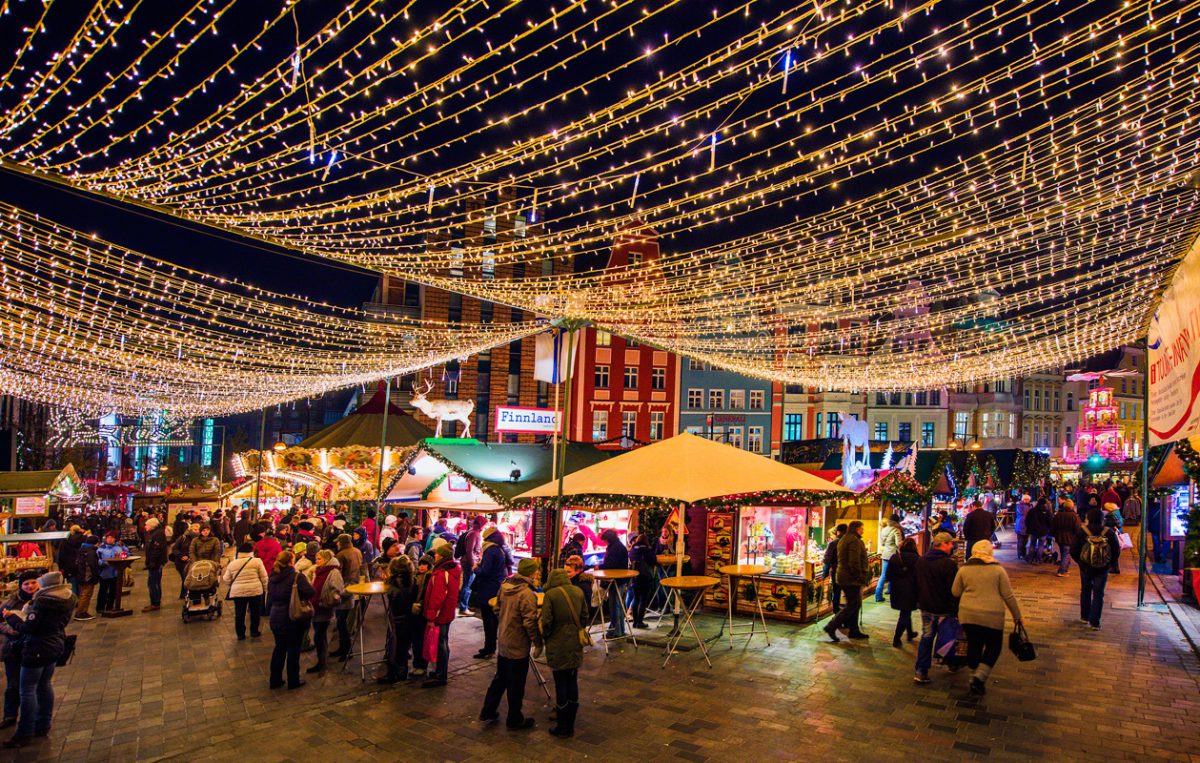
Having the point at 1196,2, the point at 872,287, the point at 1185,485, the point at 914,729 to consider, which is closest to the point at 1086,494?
the point at 1185,485

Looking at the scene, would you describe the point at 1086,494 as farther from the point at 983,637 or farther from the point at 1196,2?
the point at 1196,2

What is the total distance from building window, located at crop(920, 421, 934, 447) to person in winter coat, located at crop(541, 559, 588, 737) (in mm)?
46818

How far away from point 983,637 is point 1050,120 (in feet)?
16.4

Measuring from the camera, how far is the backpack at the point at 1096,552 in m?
9.82

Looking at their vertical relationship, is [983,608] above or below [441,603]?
above

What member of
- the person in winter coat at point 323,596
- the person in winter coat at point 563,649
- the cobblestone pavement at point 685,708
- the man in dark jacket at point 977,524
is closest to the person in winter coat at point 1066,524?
the man in dark jacket at point 977,524

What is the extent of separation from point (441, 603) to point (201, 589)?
642cm

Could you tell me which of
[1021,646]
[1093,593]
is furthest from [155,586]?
[1093,593]

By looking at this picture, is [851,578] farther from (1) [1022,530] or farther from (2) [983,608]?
(1) [1022,530]

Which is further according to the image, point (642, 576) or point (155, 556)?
point (155, 556)

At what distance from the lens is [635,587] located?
10.7 m

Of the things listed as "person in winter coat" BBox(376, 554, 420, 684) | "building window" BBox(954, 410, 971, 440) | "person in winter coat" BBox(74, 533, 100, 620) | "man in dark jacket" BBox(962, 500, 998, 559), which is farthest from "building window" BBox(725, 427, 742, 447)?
"person in winter coat" BBox(376, 554, 420, 684)

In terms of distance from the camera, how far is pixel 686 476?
1009cm

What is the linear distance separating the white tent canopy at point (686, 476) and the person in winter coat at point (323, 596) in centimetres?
318
